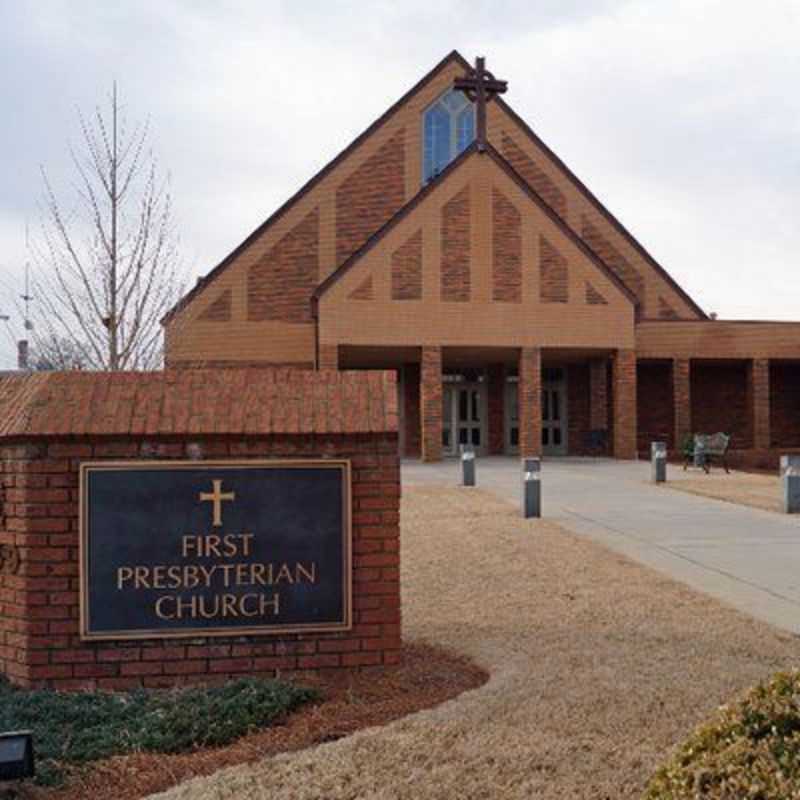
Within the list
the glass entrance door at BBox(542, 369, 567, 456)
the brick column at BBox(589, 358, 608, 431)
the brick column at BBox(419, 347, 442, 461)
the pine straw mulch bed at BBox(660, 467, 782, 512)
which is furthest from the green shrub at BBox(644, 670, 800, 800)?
the glass entrance door at BBox(542, 369, 567, 456)

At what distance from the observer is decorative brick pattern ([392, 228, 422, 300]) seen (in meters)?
28.8

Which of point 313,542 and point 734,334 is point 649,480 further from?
point 313,542

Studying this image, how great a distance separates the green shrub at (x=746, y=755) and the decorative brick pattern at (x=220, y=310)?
100ft

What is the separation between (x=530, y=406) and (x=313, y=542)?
2425 cm

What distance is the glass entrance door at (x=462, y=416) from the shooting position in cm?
3422

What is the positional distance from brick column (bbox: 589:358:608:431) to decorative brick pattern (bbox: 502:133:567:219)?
20.8ft

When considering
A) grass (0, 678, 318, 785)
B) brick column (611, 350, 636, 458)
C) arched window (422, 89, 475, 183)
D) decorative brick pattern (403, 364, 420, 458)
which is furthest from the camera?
arched window (422, 89, 475, 183)

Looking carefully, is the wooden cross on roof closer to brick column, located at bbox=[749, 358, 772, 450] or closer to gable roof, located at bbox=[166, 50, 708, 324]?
gable roof, located at bbox=[166, 50, 708, 324]

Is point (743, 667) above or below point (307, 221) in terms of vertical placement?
below

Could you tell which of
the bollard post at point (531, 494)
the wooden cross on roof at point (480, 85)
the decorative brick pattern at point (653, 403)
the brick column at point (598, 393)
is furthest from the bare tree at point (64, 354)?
the decorative brick pattern at point (653, 403)

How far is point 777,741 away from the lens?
269cm

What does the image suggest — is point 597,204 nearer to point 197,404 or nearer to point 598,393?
point 598,393

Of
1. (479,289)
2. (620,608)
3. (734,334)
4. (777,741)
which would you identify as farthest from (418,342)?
(777,741)

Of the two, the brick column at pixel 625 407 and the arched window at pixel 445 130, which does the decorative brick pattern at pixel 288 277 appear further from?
the brick column at pixel 625 407
